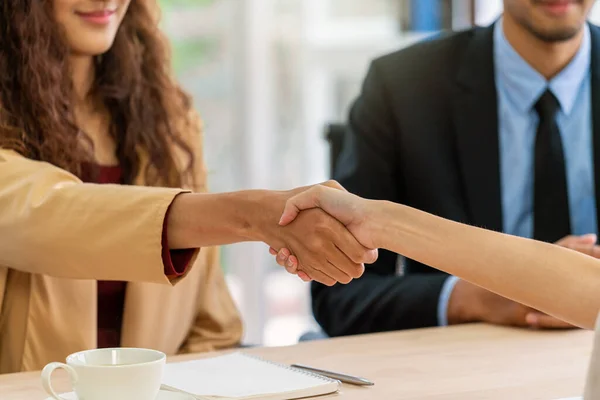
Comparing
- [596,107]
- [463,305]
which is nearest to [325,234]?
[463,305]

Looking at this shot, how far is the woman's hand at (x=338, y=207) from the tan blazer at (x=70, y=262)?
186 millimetres

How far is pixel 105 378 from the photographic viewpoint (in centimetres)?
99

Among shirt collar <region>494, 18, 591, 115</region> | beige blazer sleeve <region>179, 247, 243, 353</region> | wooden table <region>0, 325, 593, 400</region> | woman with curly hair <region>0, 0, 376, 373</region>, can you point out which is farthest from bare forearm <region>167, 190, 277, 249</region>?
shirt collar <region>494, 18, 591, 115</region>

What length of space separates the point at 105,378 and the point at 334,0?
2.84 meters

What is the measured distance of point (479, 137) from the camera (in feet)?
6.80

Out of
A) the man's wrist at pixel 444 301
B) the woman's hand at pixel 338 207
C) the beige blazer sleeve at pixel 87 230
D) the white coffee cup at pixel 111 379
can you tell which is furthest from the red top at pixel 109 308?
the white coffee cup at pixel 111 379

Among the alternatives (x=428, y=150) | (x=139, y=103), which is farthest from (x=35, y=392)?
(x=428, y=150)

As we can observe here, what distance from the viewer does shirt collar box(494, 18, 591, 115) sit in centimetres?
207

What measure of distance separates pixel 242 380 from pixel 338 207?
0.37 metres

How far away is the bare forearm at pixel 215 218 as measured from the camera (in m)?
1.44

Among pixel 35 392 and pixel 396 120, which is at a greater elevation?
pixel 396 120

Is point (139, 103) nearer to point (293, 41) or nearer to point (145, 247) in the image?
point (145, 247)

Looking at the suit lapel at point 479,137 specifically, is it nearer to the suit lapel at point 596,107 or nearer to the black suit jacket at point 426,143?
the black suit jacket at point 426,143

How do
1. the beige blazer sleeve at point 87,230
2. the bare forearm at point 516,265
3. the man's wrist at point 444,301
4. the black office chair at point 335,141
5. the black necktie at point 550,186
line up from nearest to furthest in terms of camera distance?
the bare forearm at point 516,265 < the beige blazer sleeve at point 87,230 < the man's wrist at point 444,301 < the black necktie at point 550,186 < the black office chair at point 335,141
